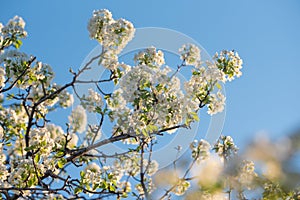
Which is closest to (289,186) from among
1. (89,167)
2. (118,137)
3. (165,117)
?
(165,117)

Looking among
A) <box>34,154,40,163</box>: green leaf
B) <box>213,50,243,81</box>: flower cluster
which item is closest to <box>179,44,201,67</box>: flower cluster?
<box>213,50,243,81</box>: flower cluster

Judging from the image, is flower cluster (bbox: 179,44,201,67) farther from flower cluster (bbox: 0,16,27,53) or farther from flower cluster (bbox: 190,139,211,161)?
flower cluster (bbox: 0,16,27,53)

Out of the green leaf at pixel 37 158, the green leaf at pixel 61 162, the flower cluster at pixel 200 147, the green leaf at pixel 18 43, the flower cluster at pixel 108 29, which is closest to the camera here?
the green leaf at pixel 37 158

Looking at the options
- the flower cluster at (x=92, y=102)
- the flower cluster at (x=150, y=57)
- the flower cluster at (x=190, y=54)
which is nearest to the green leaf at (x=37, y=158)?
the flower cluster at (x=92, y=102)

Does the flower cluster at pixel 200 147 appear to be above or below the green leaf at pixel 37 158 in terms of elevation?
above

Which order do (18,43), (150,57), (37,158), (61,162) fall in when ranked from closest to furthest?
(37,158)
(61,162)
(150,57)
(18,43)

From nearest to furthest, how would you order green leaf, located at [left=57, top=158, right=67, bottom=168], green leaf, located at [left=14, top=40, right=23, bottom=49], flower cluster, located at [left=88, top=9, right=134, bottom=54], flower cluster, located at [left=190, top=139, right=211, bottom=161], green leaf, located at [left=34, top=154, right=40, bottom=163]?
1. green leaf, located at [left=34, top=154, right=40, bottom=163]
2. green leaf, located at [left=57, top=158, right=67, bottom=168]
3. flower cluster, located at [left=190, top=139, right=211, bottom=161]
4. flower cluster, located at [left=88, top=9, right=134, bottom=54]
5. green leaf, located at [left=14, top=40, right=23, bottom=49]

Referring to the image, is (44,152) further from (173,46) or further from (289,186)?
(289,186)

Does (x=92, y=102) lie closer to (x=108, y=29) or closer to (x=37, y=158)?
(x=108, y=29)

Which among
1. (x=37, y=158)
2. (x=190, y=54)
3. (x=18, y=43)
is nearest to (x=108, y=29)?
(x=190, y=54)

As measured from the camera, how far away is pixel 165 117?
350 centimetres

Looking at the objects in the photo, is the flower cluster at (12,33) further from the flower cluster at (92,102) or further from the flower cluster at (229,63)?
the flower cluster at (229,63)

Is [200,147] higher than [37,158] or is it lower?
higher

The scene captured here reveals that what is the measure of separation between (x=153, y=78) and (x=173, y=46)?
83 centimetres
